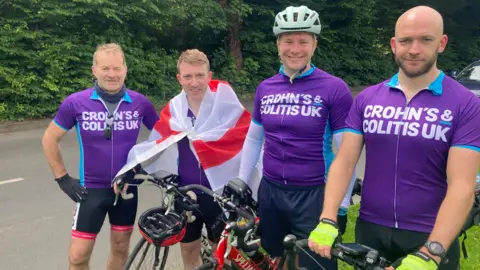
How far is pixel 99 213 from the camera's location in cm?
341

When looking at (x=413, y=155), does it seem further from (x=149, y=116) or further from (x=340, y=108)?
(x=149, y=116)

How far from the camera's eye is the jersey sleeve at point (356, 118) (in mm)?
2404

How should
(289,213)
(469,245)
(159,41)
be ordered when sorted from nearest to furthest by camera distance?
1. (289,213)
2. (469,245)
3. (159,41)

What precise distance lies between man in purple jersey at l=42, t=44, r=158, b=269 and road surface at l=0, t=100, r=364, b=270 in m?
0.82

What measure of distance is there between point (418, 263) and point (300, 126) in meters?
1.21

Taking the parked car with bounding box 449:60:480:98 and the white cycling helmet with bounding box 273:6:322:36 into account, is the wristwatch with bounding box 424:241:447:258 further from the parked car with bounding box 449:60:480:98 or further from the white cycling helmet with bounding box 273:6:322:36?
the parked car with bounding box 449:60:480:98

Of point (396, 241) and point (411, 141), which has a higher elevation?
point (411, 141)

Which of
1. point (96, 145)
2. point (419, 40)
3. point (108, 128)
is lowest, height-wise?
point (96, 145)

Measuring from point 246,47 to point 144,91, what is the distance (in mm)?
5575

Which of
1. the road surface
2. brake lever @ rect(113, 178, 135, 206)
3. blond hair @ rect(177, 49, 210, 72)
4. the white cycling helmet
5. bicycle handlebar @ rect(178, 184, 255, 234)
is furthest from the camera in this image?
the road surface

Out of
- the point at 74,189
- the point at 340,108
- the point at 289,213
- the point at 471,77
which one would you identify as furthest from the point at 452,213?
the point at 471,77

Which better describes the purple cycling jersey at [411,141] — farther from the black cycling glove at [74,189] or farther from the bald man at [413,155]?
the black cycling glove at [74,189]

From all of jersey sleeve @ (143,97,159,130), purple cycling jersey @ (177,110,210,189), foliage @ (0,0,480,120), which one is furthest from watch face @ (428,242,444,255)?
foliage @ (0,0,480,120)

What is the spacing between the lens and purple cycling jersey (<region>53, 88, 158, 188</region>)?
11.2 ft
